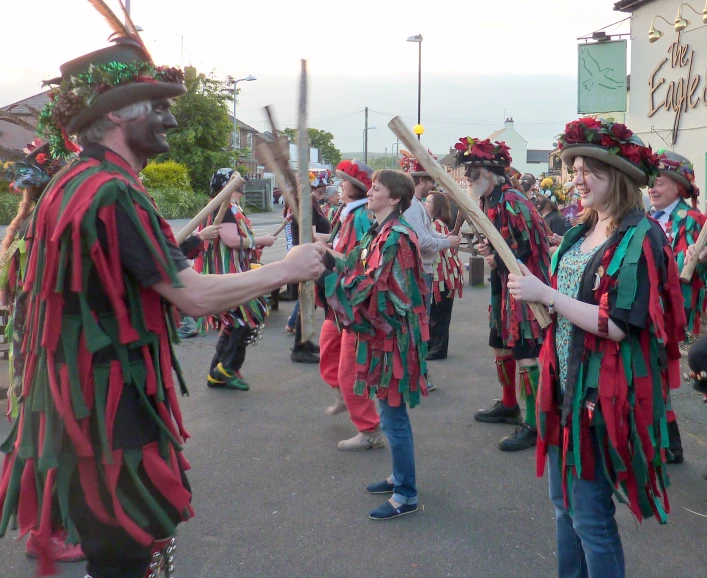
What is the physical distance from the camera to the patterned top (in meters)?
2.65

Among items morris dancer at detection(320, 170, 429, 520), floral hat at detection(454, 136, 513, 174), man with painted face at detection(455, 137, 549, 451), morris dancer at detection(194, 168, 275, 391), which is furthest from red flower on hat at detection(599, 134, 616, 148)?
morris dancer at detection(194, 168, 275, 391)

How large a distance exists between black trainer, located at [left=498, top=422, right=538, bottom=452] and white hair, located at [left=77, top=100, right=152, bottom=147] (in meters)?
3.36

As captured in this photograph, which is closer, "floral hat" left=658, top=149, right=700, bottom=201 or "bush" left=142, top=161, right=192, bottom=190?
"floral hat" left=658, top=149, right=700, bottom=201

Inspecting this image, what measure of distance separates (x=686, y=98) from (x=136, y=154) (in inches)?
569

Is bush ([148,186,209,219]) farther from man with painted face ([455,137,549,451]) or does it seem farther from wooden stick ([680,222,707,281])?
wooden stick ([680,222,707,281])

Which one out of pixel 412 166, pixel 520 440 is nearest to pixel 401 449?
pixel 520 440

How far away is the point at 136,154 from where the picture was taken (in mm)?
2279

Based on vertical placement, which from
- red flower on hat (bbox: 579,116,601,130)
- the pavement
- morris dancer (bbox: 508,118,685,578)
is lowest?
the pavement

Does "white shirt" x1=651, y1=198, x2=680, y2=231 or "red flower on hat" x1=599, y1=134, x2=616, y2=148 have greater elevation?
"red flower on hat" x1=599, y1=134, x2=616, y2=148

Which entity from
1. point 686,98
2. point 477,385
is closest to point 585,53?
point 686,98

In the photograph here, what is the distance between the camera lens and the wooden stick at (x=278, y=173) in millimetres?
2338

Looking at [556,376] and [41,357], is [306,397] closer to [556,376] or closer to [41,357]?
[556,376]

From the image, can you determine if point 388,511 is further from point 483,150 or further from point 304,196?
point 483,150

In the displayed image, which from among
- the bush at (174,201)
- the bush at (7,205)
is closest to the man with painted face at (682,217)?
the bush at (7,205)
